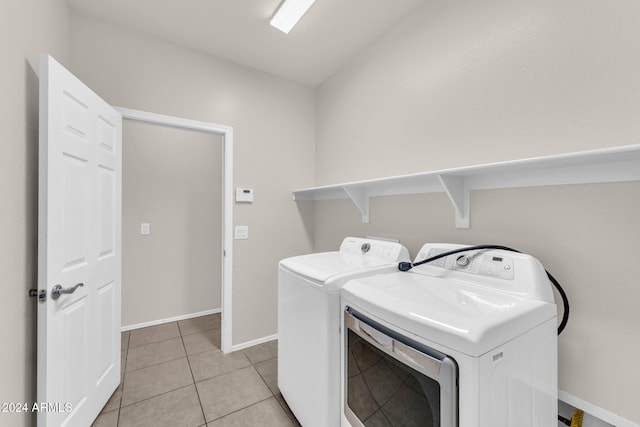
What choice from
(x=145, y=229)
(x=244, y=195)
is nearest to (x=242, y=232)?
(x=244, y=195)

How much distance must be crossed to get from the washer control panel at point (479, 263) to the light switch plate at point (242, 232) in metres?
1.65

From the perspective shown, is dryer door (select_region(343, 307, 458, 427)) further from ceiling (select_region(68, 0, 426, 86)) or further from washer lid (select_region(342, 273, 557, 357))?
ceiling (select_region(68, 0, 426, 86))

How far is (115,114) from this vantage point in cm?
184

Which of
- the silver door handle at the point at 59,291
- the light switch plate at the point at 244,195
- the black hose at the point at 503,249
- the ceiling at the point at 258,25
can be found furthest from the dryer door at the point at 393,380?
the ceiling at the point at 258,25

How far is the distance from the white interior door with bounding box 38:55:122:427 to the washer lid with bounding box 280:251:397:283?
1.12 m

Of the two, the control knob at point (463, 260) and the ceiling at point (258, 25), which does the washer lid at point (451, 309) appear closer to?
the control knob at point (463, 260)

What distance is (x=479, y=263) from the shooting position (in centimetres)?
124

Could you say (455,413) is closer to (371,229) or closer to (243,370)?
(371,229)

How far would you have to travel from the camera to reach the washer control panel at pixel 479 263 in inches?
44.6

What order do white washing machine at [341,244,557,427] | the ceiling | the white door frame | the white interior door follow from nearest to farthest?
white washing machine at [341,244,557,427]
the white interior door
the ceiling
the white door frame

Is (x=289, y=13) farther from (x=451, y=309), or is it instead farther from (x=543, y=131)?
(x=451, y=309)

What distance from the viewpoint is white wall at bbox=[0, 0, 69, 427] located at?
1.08 metres

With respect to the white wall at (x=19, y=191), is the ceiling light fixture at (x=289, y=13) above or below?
above

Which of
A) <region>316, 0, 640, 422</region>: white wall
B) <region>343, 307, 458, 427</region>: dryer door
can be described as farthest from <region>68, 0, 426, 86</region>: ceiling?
<region>343, 307, 458, 427</region>: dryer door
